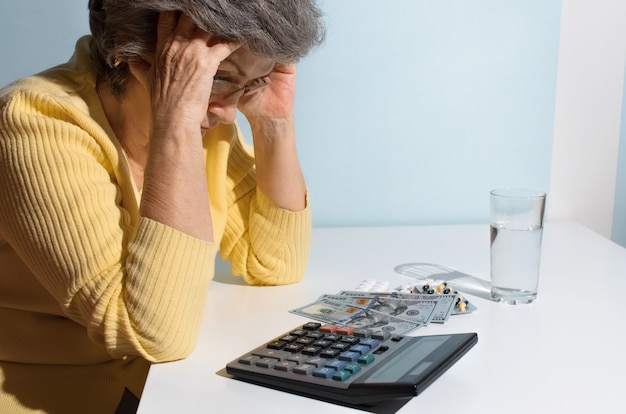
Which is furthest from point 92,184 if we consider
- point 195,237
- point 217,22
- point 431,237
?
point 431,237

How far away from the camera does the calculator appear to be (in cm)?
83

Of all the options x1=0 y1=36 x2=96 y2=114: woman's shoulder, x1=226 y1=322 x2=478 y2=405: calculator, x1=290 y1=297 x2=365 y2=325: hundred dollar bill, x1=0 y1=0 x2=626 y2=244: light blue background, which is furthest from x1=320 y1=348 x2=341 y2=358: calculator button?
x1=0 y1=0 x2=626 y2=244: light blue background

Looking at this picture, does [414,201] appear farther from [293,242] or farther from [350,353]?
[350,353]

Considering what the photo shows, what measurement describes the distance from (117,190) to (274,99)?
1.17ft

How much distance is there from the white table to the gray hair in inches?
14.8

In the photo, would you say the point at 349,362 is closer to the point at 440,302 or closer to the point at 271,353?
the point at 271,353

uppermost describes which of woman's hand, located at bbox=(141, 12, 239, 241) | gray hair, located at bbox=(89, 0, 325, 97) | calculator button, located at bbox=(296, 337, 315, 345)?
gray hair, located at bbox=(89, 0, 325, 97)

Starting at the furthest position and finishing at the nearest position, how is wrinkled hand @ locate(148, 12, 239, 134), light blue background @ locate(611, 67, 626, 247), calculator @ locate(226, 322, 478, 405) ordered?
light blue background @ locate(611, 67, 626, 247) < wrinkled hand @ locate(148, 12, 239, 134) < calculator @ locate(226, 322, 478, 405)

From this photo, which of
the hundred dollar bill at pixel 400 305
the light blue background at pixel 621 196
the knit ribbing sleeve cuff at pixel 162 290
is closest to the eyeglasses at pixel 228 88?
the knit ribbing sleeve cuff at pixel 162 290

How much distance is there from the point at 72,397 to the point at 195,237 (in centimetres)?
31

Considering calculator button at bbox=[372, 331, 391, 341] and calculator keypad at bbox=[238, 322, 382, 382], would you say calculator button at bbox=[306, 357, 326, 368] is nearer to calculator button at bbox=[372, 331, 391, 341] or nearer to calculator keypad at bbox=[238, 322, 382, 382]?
calculator keypad at bbox=[238, 322, 382, 382]

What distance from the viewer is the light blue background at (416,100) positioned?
1669 millimetres

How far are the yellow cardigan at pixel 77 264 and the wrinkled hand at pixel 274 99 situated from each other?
0.26m

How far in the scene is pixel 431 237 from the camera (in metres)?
1.64
